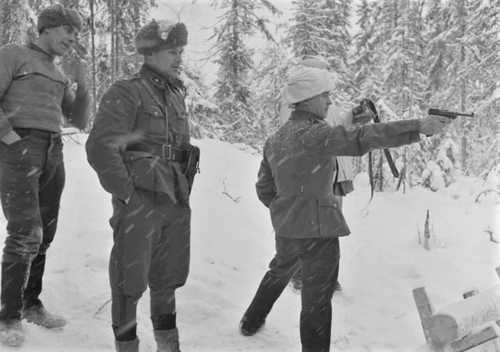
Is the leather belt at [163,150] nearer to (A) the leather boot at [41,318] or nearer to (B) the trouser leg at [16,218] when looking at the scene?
(B) the trouser leg at [16,218]

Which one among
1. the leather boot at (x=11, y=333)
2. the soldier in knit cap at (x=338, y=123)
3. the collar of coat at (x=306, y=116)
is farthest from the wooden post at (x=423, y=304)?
the leather boot at (x=11, y=333)

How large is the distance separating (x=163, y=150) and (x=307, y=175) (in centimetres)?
105

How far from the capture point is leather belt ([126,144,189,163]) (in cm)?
364

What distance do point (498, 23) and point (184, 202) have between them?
15.1 meters

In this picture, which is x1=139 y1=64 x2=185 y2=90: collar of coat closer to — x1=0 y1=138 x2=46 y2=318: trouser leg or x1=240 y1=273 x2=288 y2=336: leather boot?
x1=0 y1=138 x2=46 y2=318: trouser leg

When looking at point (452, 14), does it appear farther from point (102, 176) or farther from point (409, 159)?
point (102, 176)

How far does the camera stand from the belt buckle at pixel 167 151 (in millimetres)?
3693

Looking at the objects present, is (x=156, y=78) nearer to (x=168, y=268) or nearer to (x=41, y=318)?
(x=168, y=268)

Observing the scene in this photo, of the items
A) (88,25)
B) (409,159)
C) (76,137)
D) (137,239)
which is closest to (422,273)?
(137,239)

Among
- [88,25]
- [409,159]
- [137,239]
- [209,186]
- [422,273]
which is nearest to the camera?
[137,239]

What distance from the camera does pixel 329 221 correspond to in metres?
3.77

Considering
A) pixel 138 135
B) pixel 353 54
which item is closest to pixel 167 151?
pixel 138 135

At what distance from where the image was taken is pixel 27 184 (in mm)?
3869

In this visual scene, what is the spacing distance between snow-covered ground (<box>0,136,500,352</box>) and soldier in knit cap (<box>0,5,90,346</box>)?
0.46 m
